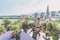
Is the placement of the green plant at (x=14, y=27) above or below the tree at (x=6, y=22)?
below

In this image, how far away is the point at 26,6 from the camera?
317 centimetres

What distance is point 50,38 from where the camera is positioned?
10.2 feet

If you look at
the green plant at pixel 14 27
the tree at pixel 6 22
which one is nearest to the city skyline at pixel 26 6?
the tree at pixel 6 22

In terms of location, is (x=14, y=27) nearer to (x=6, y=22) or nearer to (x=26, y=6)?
(x=6, y=22)

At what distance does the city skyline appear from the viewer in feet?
10.4

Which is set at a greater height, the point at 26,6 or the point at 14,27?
the point at 26,6

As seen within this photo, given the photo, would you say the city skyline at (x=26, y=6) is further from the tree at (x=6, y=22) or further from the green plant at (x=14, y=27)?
the green plant at (x=14, y=27)

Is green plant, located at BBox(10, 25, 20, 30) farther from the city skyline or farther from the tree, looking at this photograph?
the city skyline

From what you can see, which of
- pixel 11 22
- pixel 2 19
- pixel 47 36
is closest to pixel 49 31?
pixel 47 36

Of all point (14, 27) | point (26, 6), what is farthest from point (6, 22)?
point (26, 6)

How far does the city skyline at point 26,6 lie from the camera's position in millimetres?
3162

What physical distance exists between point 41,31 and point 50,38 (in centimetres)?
24

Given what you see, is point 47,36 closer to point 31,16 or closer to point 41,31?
point 41,31

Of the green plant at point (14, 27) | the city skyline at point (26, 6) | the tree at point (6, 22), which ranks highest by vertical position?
the city skyline at point (26, 6)
